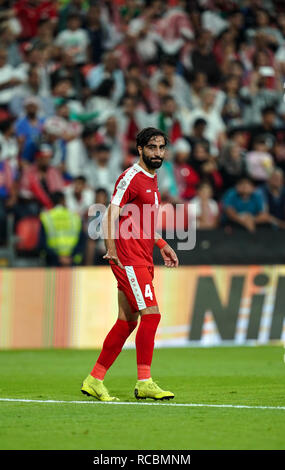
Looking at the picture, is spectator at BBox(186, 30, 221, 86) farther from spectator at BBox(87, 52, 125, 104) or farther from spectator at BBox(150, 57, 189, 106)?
spectator at BBox(87, 52, 125, 104)

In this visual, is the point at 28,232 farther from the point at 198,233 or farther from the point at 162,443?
the point at 162,443

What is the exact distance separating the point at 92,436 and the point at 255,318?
969cm

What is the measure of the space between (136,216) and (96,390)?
159 cm

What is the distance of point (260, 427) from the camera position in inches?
279

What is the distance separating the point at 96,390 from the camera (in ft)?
29.3

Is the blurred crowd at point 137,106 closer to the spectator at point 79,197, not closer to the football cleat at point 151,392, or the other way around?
the spectator at point 79,197

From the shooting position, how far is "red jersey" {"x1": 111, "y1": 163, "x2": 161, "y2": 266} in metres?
8.81

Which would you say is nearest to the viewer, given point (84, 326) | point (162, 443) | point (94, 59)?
point (162, 443)

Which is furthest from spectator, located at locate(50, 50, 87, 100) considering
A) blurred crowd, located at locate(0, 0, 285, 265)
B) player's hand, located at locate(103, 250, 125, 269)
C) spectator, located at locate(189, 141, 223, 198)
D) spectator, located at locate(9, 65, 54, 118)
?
player's hand, located at locate(103, 250, 125, 269)

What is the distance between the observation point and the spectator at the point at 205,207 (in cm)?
1758

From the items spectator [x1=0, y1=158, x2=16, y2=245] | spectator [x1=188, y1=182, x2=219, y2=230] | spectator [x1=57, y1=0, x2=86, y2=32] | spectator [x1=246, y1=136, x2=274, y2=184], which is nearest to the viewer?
spectator [x1=0, y1=158, x2=16, y2=245]

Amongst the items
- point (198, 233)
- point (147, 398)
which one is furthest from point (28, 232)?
point (147, 398)

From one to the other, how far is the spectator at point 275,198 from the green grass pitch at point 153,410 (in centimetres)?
473

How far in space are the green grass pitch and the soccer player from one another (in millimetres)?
292
